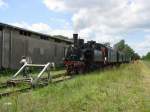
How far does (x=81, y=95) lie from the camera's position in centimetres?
1391

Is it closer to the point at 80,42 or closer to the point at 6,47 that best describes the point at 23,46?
the point at 6,47

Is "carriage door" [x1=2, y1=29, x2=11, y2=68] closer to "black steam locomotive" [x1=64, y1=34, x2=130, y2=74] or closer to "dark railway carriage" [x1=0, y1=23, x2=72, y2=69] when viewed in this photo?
"dark railway carriage" [x1=0, y1=23, x2=72, y2=69]

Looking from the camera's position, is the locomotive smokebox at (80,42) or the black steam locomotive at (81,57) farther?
the locomotive smokebox at (80,42)

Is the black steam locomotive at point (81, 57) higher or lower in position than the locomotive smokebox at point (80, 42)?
lower

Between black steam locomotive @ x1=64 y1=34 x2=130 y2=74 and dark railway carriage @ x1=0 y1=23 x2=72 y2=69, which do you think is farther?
dark railway carriage @ x1=0 y1=23 x2=72 y2=69

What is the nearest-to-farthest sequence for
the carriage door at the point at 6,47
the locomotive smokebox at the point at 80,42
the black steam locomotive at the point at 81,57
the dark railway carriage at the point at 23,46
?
the black steam locomotive at the point at 81,57 < the locomotive smokebox at the point at 80,42 < the carriage door at the point at 6,47 < the dark railway carriage at the point at 23,46

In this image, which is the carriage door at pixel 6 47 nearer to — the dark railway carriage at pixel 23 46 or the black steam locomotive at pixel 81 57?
the dark railway carriage at pixel 23 46

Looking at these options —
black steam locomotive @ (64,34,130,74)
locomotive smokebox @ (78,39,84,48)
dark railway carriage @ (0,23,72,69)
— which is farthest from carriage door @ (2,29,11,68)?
locomotive smokebox @ (78,39,84,48)

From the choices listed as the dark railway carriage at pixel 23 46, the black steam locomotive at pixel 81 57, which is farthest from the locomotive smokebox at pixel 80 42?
the dark railway carriage at pixel 23 46

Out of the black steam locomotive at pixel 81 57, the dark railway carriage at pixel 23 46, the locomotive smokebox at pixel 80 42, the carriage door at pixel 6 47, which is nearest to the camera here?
the black steam locomotive at pixel 81 57

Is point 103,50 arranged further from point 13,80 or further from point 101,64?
point 13,80

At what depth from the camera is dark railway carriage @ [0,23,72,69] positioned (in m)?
36.2

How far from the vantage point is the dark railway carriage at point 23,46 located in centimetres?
3625

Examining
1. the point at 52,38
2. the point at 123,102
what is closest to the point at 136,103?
the point at 123,102
